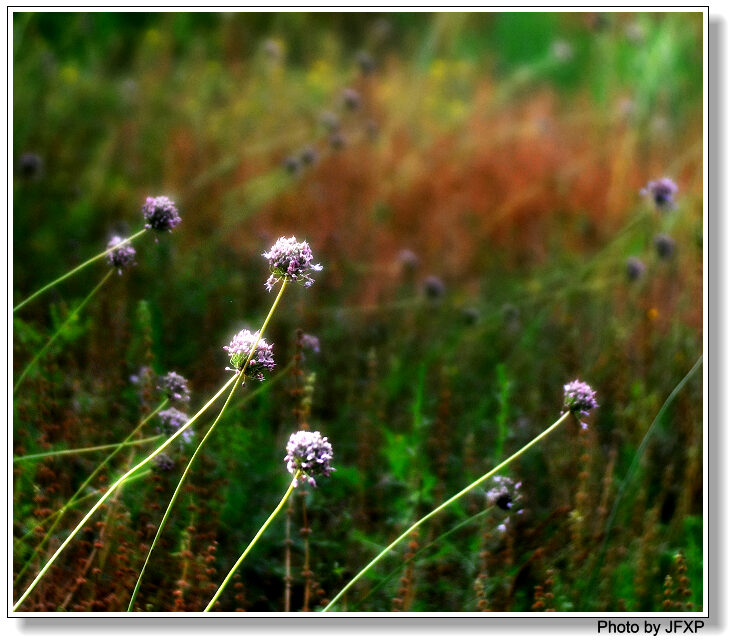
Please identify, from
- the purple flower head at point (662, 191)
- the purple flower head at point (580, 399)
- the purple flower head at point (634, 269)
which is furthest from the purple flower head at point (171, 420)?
the purple flower head at point (634, 269)

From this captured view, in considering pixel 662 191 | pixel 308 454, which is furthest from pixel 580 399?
pixel 662 191

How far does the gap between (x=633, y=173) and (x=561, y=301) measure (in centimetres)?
105

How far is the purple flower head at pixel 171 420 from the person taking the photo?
1.32 m

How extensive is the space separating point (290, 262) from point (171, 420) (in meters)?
0.47

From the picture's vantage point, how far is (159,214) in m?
1.23

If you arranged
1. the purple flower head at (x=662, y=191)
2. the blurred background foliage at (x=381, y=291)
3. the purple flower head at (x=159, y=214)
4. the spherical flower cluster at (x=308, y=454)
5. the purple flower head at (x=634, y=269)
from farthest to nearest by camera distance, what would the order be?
the purple flower head at (x=634, y=269) → the purple flower head at (x=662, y=191) → the blurred background foliage at (x=381, y=291) → the purple flower head at (x=159, y=214) → the spherical flower cluster at (x=308, y=454)

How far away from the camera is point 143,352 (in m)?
1.73

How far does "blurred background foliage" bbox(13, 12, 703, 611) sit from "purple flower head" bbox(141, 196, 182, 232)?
269 millimetres

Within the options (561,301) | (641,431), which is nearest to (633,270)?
(561,301)

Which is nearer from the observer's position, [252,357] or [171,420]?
[252,357]

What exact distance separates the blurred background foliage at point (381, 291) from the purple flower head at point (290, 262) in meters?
0.29

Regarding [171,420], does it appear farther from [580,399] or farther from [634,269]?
[634,269]

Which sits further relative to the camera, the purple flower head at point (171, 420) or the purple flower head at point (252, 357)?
the purple flower head at point (171, 420)

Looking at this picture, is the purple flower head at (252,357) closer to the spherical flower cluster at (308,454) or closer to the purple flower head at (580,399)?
the spherical flower cluster at (308,454)
